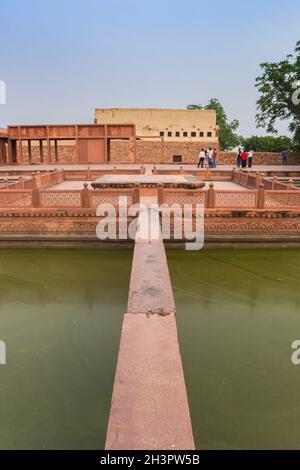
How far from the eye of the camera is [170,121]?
3675cm

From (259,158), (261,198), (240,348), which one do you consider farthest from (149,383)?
(259,158)

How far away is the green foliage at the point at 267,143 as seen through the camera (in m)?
41.3

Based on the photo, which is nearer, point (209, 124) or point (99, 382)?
point (99, 382)

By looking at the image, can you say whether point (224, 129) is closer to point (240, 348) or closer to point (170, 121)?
point (170, 121)

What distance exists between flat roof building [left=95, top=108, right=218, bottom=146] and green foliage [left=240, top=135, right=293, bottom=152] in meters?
5.68

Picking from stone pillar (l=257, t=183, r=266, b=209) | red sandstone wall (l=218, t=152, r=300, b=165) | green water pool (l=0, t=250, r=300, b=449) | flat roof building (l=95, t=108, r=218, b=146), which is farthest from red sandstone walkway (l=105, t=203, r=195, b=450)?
flat roof building (l=95, t=108, r=218, b=146)

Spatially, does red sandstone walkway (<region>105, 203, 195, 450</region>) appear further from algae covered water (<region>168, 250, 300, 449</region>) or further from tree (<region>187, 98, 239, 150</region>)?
tree (<region>187, 98, 239, 150</region>)

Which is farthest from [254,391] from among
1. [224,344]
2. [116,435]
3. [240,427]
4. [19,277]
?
[19,277]

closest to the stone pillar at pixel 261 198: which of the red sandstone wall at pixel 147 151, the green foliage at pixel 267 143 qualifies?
the red sandstone wall at pixel 147 151

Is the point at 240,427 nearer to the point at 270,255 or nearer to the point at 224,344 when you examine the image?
the point at 224,344

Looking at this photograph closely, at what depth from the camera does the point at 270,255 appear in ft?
30.3

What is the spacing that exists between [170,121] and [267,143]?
18.3m

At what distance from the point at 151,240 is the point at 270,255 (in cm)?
388

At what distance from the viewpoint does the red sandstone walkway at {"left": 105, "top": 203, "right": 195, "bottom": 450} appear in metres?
2.38
